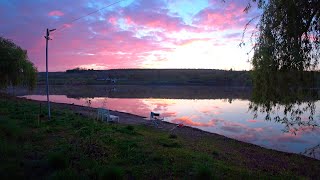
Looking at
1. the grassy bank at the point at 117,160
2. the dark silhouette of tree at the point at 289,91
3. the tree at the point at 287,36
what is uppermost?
the tree at the point at 287,36

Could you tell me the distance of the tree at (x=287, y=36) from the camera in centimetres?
934

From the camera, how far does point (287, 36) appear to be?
385 inches

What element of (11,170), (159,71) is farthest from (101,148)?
(159,71)

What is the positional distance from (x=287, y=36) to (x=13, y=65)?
3729 centimetres

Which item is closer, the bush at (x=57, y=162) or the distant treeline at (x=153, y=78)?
the bush at (x=57, y=162)

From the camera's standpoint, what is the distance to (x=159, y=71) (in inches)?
7776

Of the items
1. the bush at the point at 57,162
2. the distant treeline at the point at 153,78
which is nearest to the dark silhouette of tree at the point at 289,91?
the bush at the point at 57,162

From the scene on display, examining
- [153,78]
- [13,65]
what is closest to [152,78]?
[153,78]

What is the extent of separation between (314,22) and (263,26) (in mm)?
1460

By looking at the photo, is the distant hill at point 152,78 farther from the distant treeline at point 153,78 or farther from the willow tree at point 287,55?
the willow tree at point 287,55

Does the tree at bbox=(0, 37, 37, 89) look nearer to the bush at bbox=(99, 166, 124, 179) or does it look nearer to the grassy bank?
the grassy bank

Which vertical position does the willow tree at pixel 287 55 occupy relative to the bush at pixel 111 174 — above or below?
above

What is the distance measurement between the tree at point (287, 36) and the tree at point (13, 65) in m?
36.2

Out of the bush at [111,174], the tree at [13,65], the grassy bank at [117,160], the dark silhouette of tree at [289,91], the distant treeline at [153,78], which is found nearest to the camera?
the bush at [111,174]
